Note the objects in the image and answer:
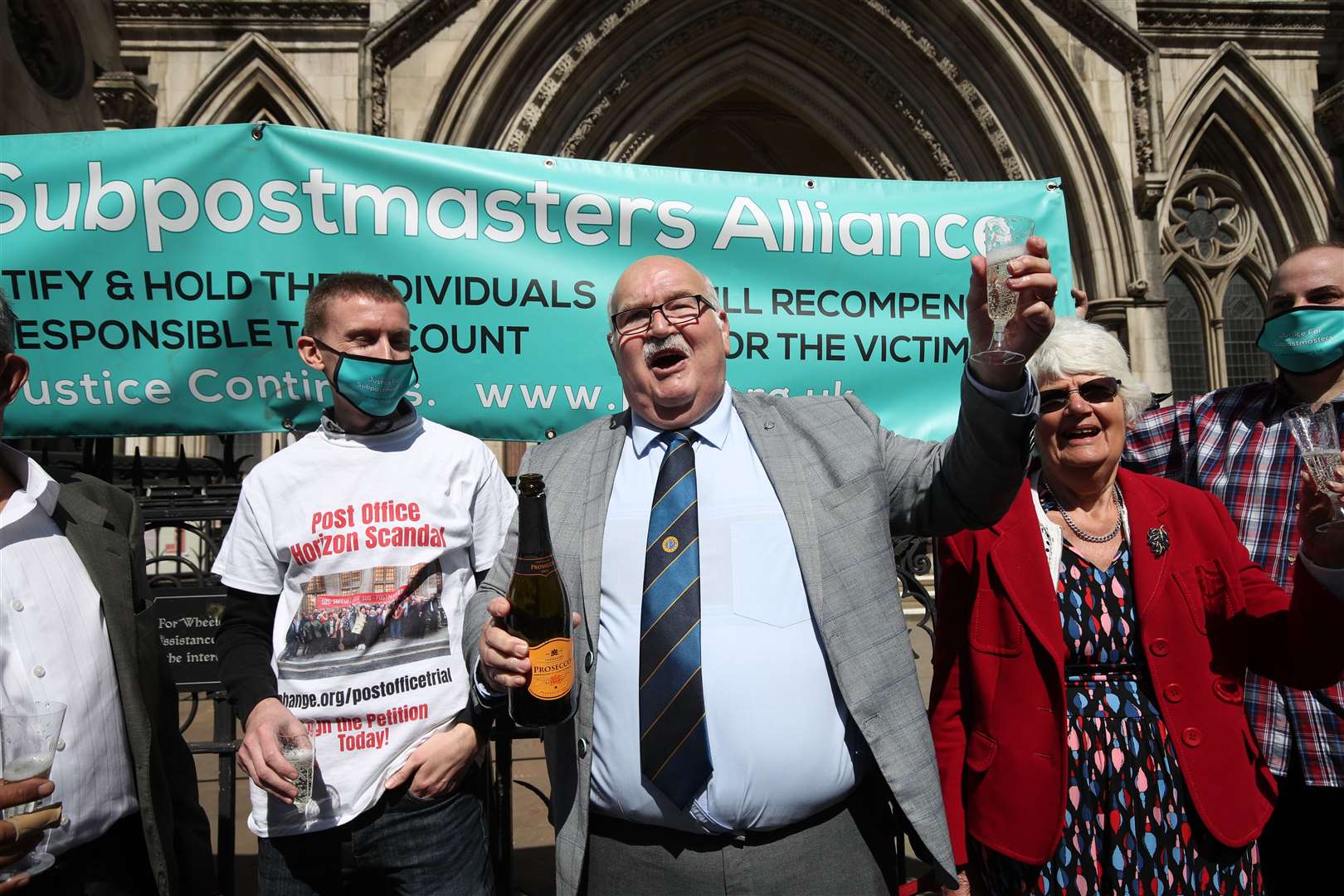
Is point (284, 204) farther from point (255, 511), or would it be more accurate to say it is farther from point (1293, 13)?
point (1293, 13)

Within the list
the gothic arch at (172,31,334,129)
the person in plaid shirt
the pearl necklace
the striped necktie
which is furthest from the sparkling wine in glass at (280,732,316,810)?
the gothic arch at (172,31,334,129)

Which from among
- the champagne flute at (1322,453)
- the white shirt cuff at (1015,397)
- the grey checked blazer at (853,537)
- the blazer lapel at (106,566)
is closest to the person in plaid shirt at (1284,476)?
the champagne flute at (1322,453)

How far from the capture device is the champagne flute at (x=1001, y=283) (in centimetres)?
147

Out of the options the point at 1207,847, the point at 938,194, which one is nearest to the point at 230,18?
the point at 938,194

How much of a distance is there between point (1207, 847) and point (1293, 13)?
39.5 ft

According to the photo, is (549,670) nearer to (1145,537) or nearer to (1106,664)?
(1106,664)

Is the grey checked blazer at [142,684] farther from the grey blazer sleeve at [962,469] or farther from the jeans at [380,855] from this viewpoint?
the grey blazer sleeve at [962,469]

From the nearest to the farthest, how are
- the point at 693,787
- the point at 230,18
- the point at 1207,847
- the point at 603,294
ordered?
the point at 693,787 < the point at 1207,847 < the point at 603,294 < the point at 230,18

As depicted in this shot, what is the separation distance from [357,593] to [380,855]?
616 millimetres

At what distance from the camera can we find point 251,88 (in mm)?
9094

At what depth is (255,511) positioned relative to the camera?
2055 mm

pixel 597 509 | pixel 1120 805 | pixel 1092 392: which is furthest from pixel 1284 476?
pixel 597 509

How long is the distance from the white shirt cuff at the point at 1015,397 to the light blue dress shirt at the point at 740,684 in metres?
0.02

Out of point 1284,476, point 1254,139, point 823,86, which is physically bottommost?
point 1284,476
